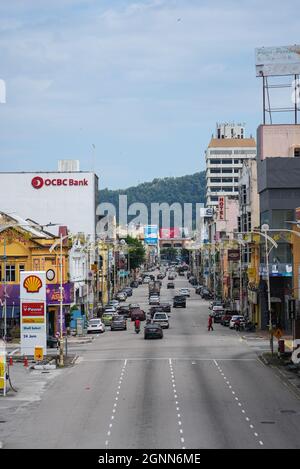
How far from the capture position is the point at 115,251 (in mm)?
175625

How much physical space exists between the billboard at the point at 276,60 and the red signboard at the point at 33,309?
1546 inches

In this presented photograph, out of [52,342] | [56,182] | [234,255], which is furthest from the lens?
[56,182]

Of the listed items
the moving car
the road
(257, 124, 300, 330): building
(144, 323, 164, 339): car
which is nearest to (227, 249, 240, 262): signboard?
the moving car

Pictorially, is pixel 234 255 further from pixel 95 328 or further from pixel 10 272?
pixel 10 272

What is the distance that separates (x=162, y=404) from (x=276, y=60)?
57.7 metres

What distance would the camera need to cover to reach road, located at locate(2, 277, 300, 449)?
35406 millimetres

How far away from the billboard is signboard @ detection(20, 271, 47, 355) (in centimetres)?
3870

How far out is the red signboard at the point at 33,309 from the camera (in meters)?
65.4

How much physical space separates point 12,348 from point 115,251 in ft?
332

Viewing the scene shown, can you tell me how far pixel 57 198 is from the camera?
143m

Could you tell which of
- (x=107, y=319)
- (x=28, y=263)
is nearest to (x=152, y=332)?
(x=28, y=263)

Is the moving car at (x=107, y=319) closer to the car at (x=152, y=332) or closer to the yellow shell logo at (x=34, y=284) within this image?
the car at (x=152, y=332)

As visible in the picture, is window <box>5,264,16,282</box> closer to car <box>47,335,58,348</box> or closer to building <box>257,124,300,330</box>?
car <box>47,335,58,348</box>
